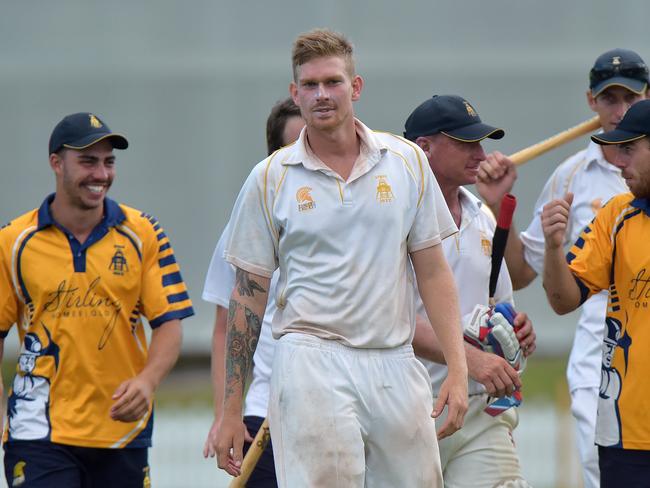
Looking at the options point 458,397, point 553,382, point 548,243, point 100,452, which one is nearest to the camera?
point 458,397

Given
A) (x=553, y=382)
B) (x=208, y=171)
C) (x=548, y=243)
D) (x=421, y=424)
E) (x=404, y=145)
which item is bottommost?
(x=553, y=382)

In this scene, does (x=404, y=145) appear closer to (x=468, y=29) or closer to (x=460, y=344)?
(x=460, y=344)

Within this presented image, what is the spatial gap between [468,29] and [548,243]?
10.2m

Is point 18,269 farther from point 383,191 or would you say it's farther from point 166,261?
point 383,191

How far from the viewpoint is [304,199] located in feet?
17.7

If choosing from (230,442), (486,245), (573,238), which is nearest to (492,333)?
(486,245)

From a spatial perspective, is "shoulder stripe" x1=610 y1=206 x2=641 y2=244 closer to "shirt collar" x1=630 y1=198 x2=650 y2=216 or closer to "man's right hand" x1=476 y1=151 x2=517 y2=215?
"shirt collar" x1=630 y1=198 x2=650 y2=216

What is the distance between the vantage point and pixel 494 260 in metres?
6.58

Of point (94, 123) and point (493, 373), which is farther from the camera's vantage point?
point (94, 123)

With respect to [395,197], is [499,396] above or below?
below

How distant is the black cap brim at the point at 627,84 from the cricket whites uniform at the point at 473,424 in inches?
61.2

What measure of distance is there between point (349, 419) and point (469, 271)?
1446 mm

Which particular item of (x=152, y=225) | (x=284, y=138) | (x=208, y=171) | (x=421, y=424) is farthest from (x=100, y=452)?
(x=208, y=171)

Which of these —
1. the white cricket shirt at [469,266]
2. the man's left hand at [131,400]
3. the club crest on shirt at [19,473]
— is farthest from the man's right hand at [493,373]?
the club crest on shirt at [19,473]
